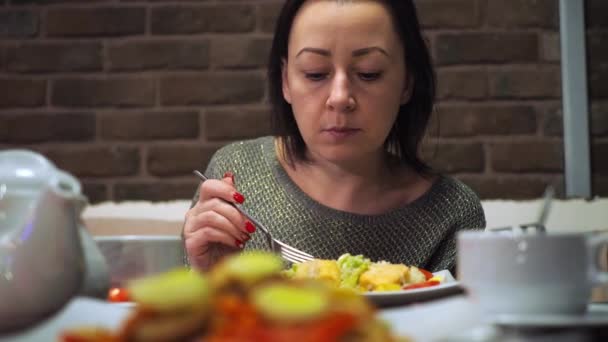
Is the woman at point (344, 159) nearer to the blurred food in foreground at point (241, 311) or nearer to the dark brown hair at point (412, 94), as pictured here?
the dark brown hair at point (412, 94)

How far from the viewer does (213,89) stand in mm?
2328

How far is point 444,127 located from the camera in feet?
7.48

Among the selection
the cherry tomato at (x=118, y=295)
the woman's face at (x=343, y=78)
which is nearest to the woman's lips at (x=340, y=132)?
the woman's face at (x=343, y=78)

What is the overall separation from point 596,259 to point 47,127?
80.7 inches

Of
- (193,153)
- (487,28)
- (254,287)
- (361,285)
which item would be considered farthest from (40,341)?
(487,28)

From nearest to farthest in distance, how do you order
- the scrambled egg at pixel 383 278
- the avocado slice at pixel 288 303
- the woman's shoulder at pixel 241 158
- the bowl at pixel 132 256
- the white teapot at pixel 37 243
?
the avocado slice at pixel 288 303
the white teapot at pixel 37 243
the scrambled egg at pixel 383 278
the bowl at pixel 132 256
the woman's shoulder at pixel 241 158

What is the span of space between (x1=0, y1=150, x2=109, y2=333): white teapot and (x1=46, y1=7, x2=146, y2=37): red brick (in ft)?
5.86

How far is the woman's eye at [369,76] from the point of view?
55.9 inches

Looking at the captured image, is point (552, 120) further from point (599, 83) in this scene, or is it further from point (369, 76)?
point (369, 76)

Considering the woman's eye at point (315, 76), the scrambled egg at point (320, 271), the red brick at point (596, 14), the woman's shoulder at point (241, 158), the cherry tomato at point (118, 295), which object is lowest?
the cherry tomato at point (118, 295)

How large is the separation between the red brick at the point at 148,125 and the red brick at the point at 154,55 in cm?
14

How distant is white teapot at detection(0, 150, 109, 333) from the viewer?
1.92 feet

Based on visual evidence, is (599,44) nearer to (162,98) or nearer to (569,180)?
(569,180)

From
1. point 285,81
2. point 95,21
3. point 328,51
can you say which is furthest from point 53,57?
point 328,51
